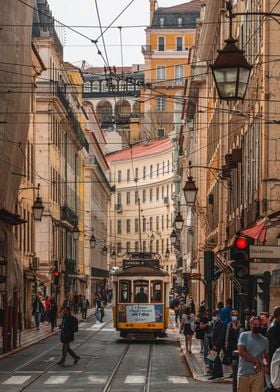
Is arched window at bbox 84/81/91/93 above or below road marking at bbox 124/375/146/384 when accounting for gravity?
above

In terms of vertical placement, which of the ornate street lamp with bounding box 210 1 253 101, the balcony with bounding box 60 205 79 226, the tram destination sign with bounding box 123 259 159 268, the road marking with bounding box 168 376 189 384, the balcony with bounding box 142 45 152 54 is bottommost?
the road marking with bounding box 168 376 189 384

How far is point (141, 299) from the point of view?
160ft

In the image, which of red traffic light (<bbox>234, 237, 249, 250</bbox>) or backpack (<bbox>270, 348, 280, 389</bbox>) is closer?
backpack (<bbox>270, 348, 280, 389</bbox>)

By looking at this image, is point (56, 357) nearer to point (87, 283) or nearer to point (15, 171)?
point (15, 171)

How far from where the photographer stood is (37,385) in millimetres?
27453

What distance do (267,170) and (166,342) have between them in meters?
18.4

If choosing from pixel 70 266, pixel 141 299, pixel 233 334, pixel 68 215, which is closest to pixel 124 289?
pixel 141 299

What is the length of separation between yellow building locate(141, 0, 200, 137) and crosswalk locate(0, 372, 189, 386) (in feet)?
413

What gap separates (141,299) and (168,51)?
4570 inches

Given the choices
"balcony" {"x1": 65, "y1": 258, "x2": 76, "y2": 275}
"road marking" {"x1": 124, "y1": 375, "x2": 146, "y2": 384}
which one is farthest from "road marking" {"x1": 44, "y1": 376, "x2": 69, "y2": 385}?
"balcony" {"x1": 65, "y1": 258, "x2": 76, "y2": 275}

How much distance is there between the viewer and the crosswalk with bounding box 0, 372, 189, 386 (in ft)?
92.7

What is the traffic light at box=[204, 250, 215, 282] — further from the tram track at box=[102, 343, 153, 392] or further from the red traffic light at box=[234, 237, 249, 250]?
the red traffic light at box=[234, 237, 249, 250]

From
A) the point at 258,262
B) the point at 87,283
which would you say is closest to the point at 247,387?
the point at 258,262

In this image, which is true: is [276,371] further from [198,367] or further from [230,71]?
[198,367]
